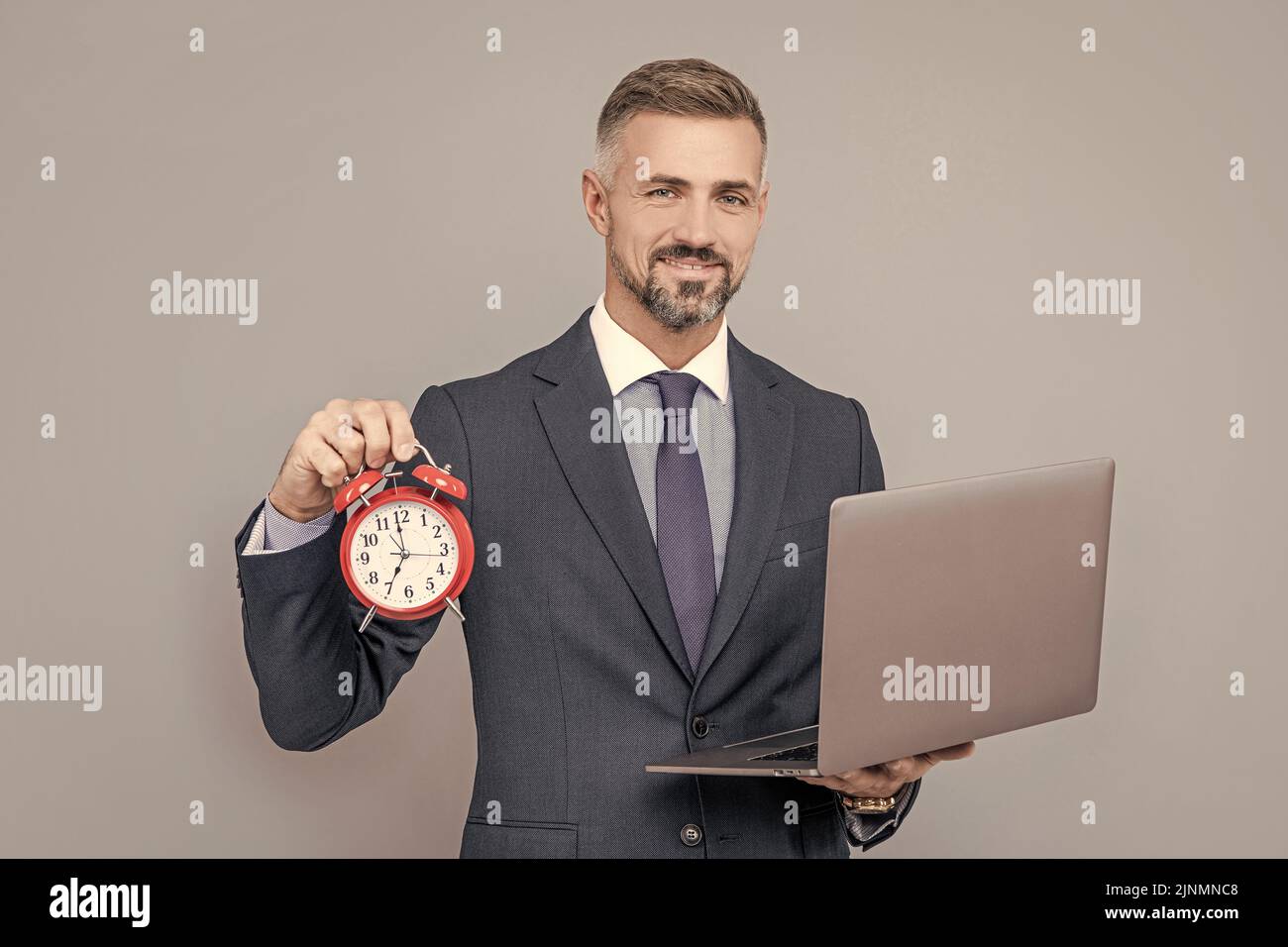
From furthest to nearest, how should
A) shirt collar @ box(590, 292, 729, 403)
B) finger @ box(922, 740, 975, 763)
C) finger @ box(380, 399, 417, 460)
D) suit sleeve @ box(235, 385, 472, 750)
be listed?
1. shirt collar @ box(590, 292, 729, 403)
2. finger @ box(922, 740, 975, 763)
3. suit sleeve @ box(235, 385, 472, 750)
4. finger @ box(380, 399, 417, 460)

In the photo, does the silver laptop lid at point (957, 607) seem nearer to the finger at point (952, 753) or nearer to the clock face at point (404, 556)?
the finger at point (952, 753)

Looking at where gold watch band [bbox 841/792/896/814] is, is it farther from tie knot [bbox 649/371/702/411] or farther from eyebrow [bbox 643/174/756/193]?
eyebrow [bbox 643/174/756/193]

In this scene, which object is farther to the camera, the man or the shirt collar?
the shirt collar

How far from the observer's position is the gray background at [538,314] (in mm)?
4230

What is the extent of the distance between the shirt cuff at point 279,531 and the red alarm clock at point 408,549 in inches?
2.0

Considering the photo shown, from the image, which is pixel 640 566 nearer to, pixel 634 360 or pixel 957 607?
pixel 634 360

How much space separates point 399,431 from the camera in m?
2.52

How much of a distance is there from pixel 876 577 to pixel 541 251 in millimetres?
2267

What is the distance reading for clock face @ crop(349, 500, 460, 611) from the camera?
2.62 metres

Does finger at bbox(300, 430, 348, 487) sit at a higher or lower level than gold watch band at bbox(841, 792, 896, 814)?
higher

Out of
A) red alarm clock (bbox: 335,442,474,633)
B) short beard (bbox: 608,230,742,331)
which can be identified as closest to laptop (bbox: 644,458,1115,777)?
red alarm clock (bbox: 335,442,474,633)

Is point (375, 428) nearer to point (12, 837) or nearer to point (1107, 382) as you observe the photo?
point (12, 837)

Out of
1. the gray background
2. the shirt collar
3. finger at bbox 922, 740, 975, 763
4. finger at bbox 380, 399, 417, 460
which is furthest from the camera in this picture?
the gray background

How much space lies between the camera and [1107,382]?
454 centimetres
